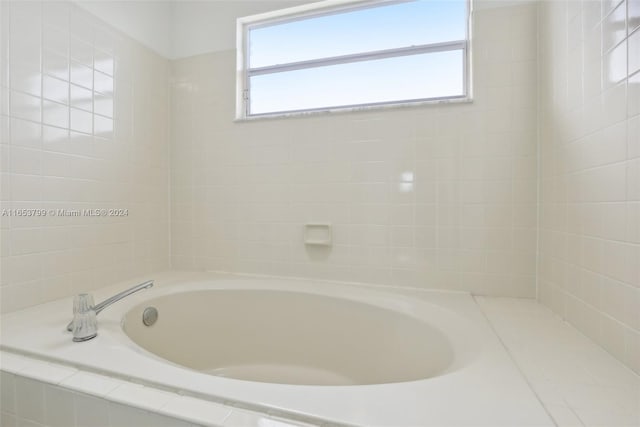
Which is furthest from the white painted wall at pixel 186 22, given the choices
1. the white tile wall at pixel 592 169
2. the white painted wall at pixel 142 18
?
the white tile wall at pixel 592 169

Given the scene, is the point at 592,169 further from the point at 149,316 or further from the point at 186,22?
the point at 186,22

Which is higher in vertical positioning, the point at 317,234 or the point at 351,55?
the point at 351,55

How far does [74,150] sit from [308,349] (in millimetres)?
1452

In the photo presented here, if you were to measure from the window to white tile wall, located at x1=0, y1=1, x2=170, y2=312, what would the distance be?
0.62m

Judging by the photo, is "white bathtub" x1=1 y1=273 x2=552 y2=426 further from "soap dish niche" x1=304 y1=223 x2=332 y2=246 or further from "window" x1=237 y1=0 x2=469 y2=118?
"window" x1=237 y1=0 x2=469 y2=118

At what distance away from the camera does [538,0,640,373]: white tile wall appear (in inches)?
27.1

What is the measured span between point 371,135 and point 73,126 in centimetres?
142

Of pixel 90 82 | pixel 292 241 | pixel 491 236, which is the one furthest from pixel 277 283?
pixel 90 82

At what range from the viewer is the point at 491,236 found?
1.30m

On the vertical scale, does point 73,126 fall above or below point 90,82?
below

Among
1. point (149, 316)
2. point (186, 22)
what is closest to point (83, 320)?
point (149, 316)

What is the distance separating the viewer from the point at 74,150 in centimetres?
125

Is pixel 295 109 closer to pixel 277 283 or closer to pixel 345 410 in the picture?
pixel 277 283

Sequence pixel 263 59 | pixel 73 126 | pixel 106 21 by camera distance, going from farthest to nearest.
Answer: pixel 263 59 → pixel 106 21 → pixel 73 126
